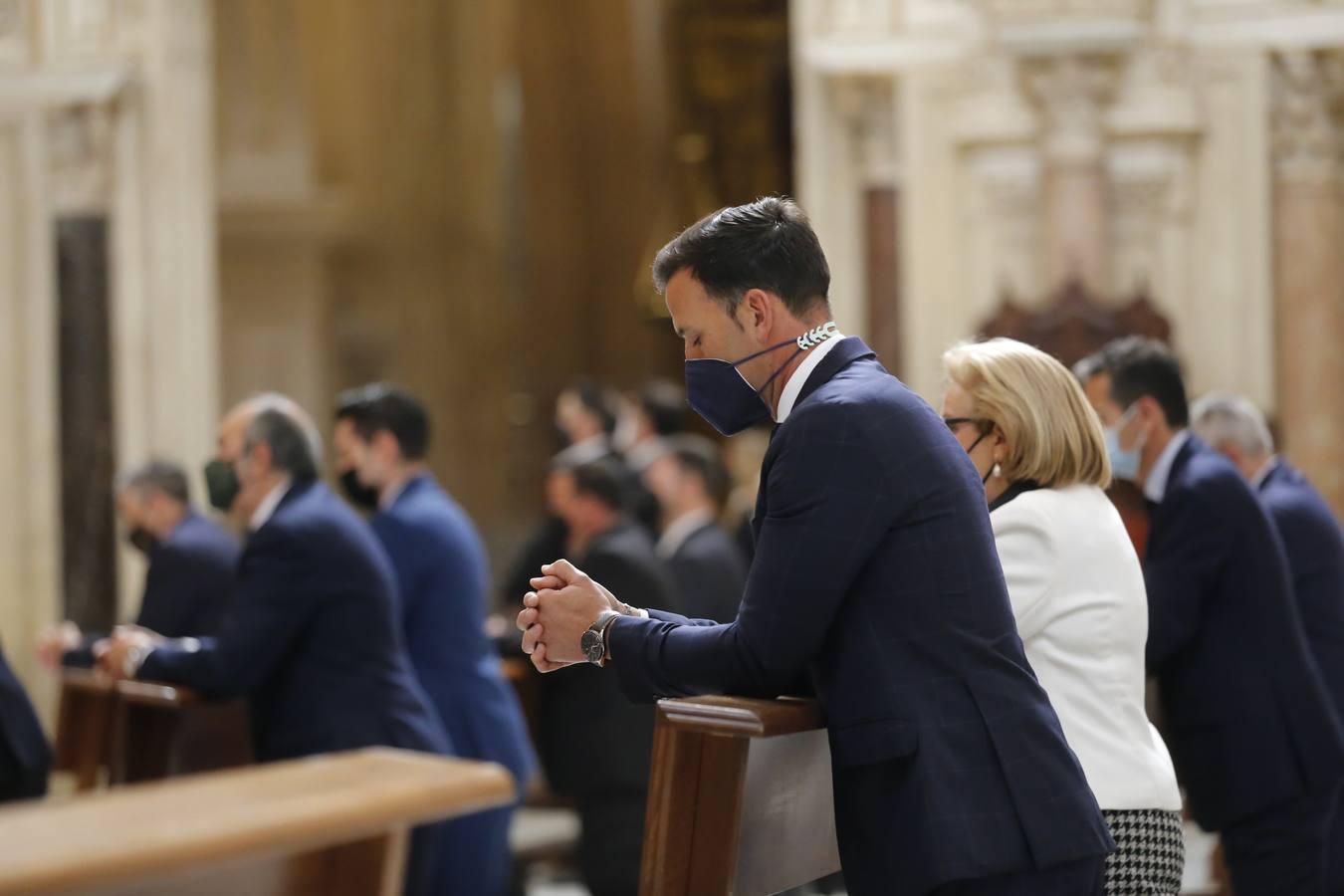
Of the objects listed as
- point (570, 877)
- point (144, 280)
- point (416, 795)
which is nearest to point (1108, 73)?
point (570, 877)

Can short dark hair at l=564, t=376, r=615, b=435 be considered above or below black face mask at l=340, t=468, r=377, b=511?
→ above

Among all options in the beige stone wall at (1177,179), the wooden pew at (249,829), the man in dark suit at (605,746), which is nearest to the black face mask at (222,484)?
the man in dark suit at (605,746)

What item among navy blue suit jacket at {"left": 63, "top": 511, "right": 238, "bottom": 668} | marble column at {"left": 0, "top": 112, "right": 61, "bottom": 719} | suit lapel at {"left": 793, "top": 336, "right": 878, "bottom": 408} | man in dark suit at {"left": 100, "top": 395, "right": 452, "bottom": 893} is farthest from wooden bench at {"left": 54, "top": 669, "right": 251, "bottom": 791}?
marble column at {"left": 0, "top": 112, "right": 61, "bottom": 719}

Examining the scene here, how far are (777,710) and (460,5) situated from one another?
12.4m

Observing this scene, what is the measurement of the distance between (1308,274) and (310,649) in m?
5.26

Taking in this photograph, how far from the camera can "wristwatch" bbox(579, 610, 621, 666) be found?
2.89 metres

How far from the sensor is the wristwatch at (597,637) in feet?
9.49

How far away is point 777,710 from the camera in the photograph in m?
2.77

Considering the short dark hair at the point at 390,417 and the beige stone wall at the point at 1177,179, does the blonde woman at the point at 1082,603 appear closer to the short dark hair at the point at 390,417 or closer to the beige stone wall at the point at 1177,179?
the short dark hair at the point at 390,417

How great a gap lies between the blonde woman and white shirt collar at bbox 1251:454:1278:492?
2047mm

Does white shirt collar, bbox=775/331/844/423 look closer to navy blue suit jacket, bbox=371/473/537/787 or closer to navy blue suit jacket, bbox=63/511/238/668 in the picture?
navy blue suit jacket, bbox=371/473/537/787

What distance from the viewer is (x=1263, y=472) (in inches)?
210

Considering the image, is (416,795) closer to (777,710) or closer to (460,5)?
(777,710)

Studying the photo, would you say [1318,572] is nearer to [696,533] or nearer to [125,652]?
[696,533]
